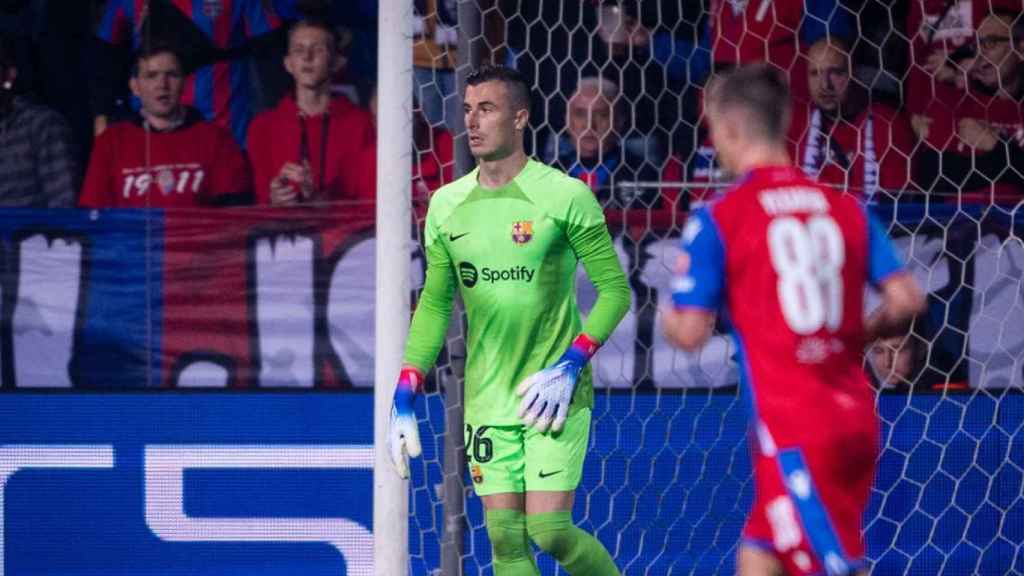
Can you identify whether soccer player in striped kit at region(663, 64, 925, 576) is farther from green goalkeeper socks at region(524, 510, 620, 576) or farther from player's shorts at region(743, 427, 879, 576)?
green goalkeeper socks at region(524, 510, 620, 576)

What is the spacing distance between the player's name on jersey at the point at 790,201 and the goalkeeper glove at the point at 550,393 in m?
1.20

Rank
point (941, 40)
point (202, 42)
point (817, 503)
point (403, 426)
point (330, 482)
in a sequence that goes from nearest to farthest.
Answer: point (817, 503), point (403, 426), point (330, 482), point (202, 42), point (941, 40)

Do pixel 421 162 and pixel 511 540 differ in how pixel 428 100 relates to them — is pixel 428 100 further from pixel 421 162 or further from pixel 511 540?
pixel 511 540

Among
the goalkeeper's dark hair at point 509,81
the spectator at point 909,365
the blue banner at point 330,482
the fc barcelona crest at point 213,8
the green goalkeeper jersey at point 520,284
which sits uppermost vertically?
the fc barcelona crest at point 213,8

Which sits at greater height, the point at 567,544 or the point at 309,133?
the point at 309,133

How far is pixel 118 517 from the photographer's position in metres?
5.23

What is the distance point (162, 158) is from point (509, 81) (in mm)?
1758

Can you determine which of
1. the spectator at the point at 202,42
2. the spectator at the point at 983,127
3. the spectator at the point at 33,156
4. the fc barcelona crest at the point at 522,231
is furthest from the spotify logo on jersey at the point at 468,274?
the spectator at the point at 983,127

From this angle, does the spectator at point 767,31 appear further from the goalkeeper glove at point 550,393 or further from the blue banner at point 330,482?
the goalkeeper glove at point 550,393

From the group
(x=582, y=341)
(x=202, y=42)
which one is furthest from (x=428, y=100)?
(x=582, y=341)

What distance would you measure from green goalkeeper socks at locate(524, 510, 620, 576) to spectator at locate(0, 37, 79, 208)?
2.28 metres

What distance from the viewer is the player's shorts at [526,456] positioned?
161 inches

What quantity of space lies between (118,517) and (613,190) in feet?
6.70

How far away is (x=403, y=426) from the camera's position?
13.4 ft
